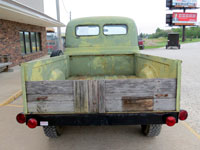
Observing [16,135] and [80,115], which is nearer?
[80,115]

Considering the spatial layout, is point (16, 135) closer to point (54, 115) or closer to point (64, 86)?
point (54, 115)

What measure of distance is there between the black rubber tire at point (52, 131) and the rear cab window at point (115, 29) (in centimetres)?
294

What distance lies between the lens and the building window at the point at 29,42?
13523 mm

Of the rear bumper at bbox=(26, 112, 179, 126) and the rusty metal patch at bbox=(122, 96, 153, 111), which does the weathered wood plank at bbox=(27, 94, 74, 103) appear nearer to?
the rear bumper at bbox=(26, 112, 179, 126)

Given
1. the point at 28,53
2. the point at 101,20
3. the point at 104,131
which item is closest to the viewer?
the point at 104,131

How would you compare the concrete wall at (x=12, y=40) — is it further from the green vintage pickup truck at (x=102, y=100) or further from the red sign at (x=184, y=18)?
the red sign at (x=184, y=18)

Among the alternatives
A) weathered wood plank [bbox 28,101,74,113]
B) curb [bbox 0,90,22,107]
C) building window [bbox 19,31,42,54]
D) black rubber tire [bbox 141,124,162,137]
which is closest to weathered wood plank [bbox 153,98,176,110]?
black rubber tire [bbox 141,124,162,137]

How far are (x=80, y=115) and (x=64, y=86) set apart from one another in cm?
42

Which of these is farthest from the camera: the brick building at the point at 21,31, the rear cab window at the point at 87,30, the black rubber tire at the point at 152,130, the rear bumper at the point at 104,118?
the brick building at the point at 21,31

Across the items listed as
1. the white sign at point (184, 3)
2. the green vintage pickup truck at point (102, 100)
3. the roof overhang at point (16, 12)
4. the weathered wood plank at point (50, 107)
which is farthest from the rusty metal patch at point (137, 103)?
the white sign at point (184, 3)

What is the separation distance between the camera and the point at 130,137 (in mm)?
3268

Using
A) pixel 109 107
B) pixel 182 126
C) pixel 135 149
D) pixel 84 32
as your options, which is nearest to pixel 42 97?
pixel 109 107

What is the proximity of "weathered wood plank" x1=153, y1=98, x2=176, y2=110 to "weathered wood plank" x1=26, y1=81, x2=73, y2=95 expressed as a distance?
41.8 inches

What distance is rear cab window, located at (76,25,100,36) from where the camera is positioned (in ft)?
16.8
